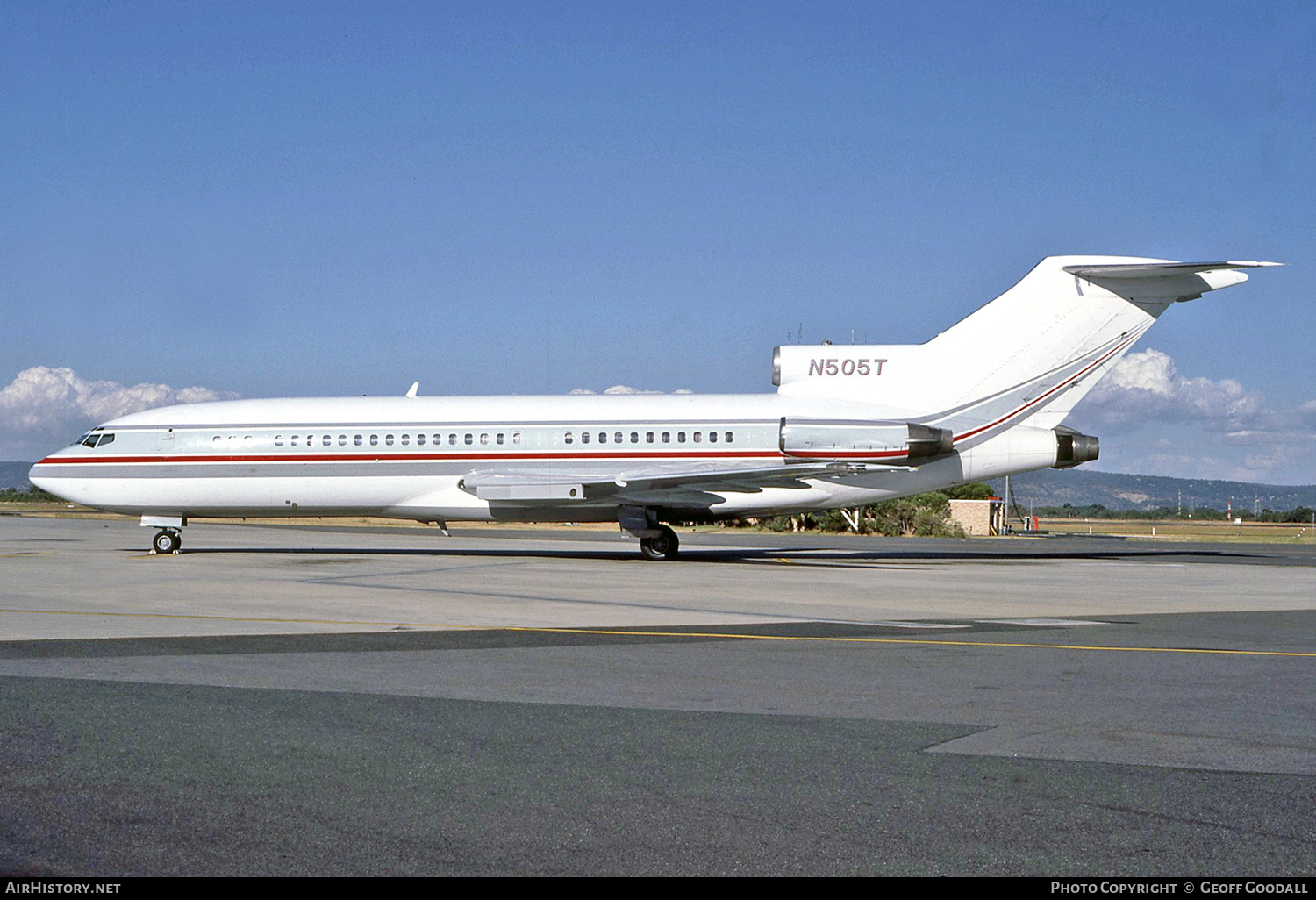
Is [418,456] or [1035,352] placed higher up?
[1035,352]

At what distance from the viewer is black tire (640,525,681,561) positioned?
28.2m

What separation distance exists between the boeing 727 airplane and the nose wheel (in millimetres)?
64

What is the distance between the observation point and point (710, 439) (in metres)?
27.9

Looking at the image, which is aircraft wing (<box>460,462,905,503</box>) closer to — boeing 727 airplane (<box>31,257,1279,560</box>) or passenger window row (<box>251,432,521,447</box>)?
boeing 727 airplane (<box>31,257,1279,560</box>)

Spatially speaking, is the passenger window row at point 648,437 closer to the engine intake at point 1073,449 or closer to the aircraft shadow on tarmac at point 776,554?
the aircraft shadow on tarmac at point 776,554

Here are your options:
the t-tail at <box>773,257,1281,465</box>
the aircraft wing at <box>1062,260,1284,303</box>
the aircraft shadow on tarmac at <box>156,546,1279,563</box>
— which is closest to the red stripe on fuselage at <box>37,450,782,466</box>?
the aircraft shadow on tarmac at <box>156,546,1279,563</box>

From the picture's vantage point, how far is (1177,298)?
2745 centimetres

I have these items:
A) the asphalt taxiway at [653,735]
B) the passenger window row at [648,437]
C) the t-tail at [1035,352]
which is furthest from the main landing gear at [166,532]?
the t-tail at [1035,352]

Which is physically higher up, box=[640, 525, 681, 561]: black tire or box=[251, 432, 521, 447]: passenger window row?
box=[251, 432, 521, 447]: passenger window row

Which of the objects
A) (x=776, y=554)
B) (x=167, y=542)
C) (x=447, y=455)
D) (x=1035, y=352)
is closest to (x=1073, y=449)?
(x=1035, y=352)

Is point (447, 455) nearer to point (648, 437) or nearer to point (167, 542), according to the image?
point (648, 437)

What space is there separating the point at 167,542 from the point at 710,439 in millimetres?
13308

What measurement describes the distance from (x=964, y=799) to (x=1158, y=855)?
106cm

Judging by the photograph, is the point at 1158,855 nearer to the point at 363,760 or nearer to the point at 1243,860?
the point at 1243,860
